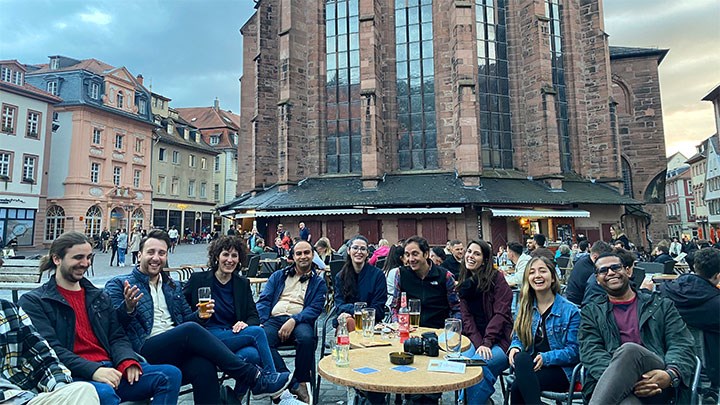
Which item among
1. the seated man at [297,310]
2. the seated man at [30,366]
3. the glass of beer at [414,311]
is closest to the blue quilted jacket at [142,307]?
the seated man at [30,366]

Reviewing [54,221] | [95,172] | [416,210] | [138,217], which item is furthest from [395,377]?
[138,217]

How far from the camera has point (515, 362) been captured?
312 cm

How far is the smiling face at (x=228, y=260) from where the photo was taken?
4.21m

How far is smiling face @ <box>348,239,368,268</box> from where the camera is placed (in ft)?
15.5

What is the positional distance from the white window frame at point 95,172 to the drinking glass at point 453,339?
36.7 meters

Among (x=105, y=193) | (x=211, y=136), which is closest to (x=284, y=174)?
(x=105, y=193)

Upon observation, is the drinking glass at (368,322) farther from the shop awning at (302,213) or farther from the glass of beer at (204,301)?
the shop awning at (302,213)

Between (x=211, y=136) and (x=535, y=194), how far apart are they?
41.5 m

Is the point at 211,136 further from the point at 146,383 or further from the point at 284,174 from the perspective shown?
the point at 146,383

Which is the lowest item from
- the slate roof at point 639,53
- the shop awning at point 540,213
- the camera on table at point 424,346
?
the camera on table at point 424,346

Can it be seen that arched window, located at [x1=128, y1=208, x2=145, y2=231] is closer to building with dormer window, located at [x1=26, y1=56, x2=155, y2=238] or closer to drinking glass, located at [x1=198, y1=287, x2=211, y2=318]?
building with dormer window, located at [x1=26, y1=56, x2=155, y2=238]

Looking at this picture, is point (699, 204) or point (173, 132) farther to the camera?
point (699, 204)

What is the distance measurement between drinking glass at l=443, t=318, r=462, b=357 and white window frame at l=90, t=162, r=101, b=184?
1445 inches

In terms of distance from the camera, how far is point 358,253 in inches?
187
